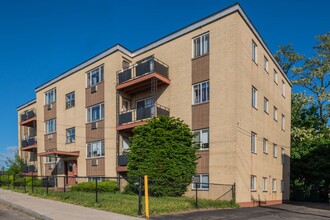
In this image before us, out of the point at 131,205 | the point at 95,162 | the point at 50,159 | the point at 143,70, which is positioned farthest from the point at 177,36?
the point at 50,159

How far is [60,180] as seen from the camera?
28844 millimetres

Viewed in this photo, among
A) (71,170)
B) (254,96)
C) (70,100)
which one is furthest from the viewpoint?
(70,100)

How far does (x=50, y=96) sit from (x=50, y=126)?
3144 millimetres

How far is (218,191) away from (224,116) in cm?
422

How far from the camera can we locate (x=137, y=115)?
22.2 metres

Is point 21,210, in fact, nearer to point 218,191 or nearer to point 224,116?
point 218,191

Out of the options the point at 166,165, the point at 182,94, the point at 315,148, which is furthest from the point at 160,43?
the point at 315,148

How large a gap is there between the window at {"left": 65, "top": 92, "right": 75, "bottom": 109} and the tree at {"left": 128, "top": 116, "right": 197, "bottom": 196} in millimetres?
12519

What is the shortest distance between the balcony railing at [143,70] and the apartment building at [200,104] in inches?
2.9

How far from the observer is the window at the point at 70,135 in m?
28.9

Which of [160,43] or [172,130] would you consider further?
[160,43]

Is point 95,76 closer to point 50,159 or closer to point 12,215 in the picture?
point 50,159

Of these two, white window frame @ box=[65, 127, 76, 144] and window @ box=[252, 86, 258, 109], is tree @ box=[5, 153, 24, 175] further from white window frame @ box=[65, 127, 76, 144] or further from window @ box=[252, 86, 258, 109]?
window @ box=[252, 86, 258, 109]

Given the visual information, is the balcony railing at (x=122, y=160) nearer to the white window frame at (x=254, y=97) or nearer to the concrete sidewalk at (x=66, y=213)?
the white window frame at (x=254, y=97)
